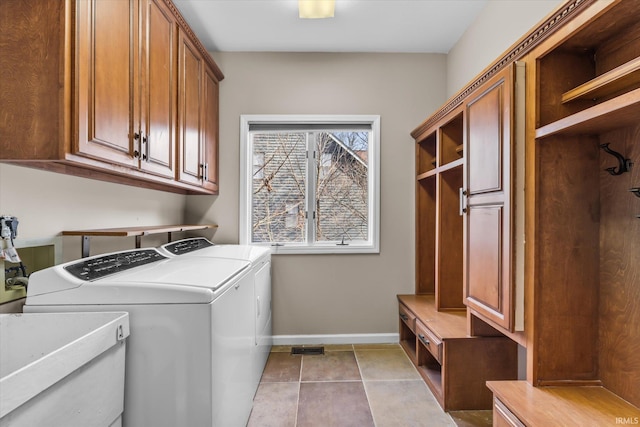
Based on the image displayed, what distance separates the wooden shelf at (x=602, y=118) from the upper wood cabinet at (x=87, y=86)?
1806 mm

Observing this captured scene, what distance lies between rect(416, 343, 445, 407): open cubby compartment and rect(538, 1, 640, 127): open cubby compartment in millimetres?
1724

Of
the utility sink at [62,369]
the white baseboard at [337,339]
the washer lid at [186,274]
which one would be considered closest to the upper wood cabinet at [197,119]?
the washer lid at [186,274]

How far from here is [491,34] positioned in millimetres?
2350

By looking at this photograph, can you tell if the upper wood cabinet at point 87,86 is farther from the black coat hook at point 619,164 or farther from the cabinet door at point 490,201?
the black coat hook at point 619,164

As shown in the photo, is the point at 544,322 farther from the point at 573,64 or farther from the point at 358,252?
the point at 358,252

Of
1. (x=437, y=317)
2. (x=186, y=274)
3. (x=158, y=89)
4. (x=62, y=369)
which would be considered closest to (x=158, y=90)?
(x=158, y=89)

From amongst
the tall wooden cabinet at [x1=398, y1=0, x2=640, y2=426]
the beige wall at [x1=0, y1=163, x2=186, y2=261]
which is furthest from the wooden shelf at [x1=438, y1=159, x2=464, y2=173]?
the beige wall at [x1=0, y1=163, x2=186, y2=261]

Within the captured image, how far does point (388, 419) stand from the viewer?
198 centimetres

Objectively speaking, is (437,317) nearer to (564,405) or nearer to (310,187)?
(564,405)

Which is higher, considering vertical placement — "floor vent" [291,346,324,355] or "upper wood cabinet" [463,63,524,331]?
"upper wood cabinet" [463,63,524,331]

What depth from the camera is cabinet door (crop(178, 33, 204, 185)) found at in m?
2.19

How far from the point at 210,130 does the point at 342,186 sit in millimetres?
1314

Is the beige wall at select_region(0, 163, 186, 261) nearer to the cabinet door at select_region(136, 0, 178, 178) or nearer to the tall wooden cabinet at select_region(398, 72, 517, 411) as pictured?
the cabinet door at select_region(136, 0, 178, 178)

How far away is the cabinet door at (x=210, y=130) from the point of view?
2703 millimetres
